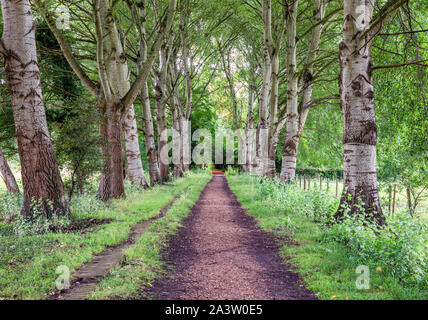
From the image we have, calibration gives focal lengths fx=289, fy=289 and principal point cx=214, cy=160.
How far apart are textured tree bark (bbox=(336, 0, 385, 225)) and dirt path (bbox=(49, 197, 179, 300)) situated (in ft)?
14.6

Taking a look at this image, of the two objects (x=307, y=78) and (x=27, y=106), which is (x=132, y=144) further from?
(x=307, y=78)

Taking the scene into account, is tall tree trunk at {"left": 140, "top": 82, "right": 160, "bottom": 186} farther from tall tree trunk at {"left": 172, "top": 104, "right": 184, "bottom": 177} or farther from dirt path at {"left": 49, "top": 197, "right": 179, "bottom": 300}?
dirt path at {"left": 49, "top": 197, "right": 179, "bottom": 300}

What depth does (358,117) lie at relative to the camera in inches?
233

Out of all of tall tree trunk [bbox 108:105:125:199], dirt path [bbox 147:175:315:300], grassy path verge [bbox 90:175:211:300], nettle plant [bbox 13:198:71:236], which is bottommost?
dirt path [bbox 147:175:315:300]

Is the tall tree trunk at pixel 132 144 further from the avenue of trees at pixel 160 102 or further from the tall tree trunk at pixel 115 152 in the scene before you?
the tall tree trunk at pixel 115 152

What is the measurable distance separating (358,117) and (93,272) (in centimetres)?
563

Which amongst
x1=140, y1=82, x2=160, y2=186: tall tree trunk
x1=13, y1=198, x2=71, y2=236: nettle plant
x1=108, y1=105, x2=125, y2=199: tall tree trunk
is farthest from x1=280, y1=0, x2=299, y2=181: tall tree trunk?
x1=13, y1=198, x2=71, y2=236: nettle plant

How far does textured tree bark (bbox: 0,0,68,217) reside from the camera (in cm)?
641

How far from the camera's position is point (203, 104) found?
3316cm

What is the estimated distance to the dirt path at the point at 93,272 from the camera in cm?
356

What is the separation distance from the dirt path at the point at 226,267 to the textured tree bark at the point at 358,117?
1983 mm

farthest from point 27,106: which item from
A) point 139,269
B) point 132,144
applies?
point 132,144
